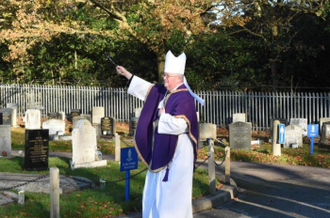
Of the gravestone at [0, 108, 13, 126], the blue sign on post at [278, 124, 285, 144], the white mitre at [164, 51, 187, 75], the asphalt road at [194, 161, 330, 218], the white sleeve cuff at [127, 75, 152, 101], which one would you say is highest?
the white mitre at [164, 51, 187, 75]

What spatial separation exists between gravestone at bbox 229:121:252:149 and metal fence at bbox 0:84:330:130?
6.71 metres

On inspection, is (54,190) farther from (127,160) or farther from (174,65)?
(174,65)

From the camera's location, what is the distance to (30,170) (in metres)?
13.9

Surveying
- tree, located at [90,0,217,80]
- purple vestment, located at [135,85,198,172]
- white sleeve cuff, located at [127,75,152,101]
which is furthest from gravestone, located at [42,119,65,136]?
purple vestment, located at [135,85,198,172]

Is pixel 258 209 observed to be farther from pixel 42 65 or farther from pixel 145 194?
pixel 42 65

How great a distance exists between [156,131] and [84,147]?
24.4ft

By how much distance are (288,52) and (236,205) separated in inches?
834

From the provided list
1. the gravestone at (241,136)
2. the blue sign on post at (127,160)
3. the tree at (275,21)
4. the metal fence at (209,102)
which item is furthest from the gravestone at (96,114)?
the blue sign on post at (127,160)

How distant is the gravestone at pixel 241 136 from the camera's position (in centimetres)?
2033

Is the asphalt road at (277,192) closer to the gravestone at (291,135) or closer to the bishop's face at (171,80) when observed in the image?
the bishop's face at (171,80)

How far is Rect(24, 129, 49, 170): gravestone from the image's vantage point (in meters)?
13.9

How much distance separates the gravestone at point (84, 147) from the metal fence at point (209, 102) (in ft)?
44.6

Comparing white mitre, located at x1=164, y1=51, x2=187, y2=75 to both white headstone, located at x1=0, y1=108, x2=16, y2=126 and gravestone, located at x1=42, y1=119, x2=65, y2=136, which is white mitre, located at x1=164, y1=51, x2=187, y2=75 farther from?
white headstone, located at x1=0, y1=108, x2=16, y2=126

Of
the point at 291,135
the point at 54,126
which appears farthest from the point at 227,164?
the point at 54,126
